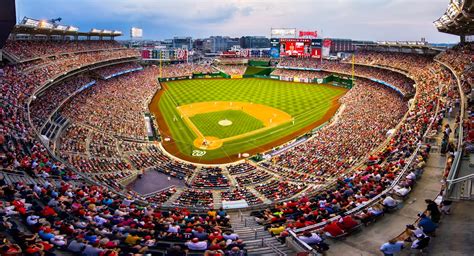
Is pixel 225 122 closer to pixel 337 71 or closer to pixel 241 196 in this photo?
pixel 241 196

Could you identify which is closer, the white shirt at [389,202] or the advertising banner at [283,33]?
the white shirt at [389,202]

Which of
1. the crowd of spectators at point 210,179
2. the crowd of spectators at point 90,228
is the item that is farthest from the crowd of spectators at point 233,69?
the crowd of spectators at point 90,228

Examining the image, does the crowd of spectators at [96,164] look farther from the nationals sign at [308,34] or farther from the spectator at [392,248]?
the nationals sign at [308,34]

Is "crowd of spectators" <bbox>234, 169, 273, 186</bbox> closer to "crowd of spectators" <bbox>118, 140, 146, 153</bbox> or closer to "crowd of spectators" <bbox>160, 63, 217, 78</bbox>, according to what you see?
"crowd of spectators" <bbox>118, 140, 146, 153</bbox>

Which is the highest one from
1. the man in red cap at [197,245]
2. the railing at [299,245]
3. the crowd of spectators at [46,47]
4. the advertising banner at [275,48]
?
the advertising banner at [275,48]

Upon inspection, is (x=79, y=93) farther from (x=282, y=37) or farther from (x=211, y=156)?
(x=282, y=37)

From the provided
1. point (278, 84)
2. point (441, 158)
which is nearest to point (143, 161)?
point (441, 158)
